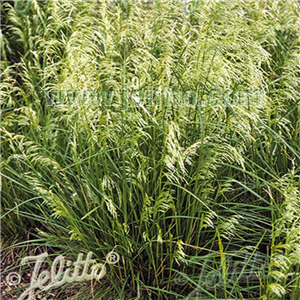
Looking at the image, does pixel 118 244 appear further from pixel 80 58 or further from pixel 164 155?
pixel 80 58

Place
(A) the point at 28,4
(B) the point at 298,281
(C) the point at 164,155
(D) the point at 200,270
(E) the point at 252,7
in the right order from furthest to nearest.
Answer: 1. (A) the point at 28,4
2. (E) the point at 252,7
3. (D) the point at 200,270
4. (C) the point at 164,155
5. (B) the point at 298,281

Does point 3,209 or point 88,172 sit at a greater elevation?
point 88,172

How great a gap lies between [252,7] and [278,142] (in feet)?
3.72

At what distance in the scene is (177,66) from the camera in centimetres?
270

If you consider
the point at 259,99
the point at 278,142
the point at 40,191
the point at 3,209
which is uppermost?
the point at 259,99

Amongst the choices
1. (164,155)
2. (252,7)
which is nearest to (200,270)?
(164,155)

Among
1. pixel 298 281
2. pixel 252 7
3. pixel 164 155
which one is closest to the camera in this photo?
pixel 298 281

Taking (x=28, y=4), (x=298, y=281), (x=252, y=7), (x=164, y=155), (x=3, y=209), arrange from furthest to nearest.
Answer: (x=28, y=4) < (x=252, y=7) < (x=3, y=209) < (x=164, y=155) < (x=298, y=281)

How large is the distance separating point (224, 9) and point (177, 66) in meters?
0.53

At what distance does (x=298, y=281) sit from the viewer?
7.05 ft

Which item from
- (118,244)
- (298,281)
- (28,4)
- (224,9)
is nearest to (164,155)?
(118,244)

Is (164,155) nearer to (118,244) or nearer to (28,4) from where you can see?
(118,244)

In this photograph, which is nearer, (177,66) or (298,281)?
(298,281)

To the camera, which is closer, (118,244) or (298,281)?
(298,281)
